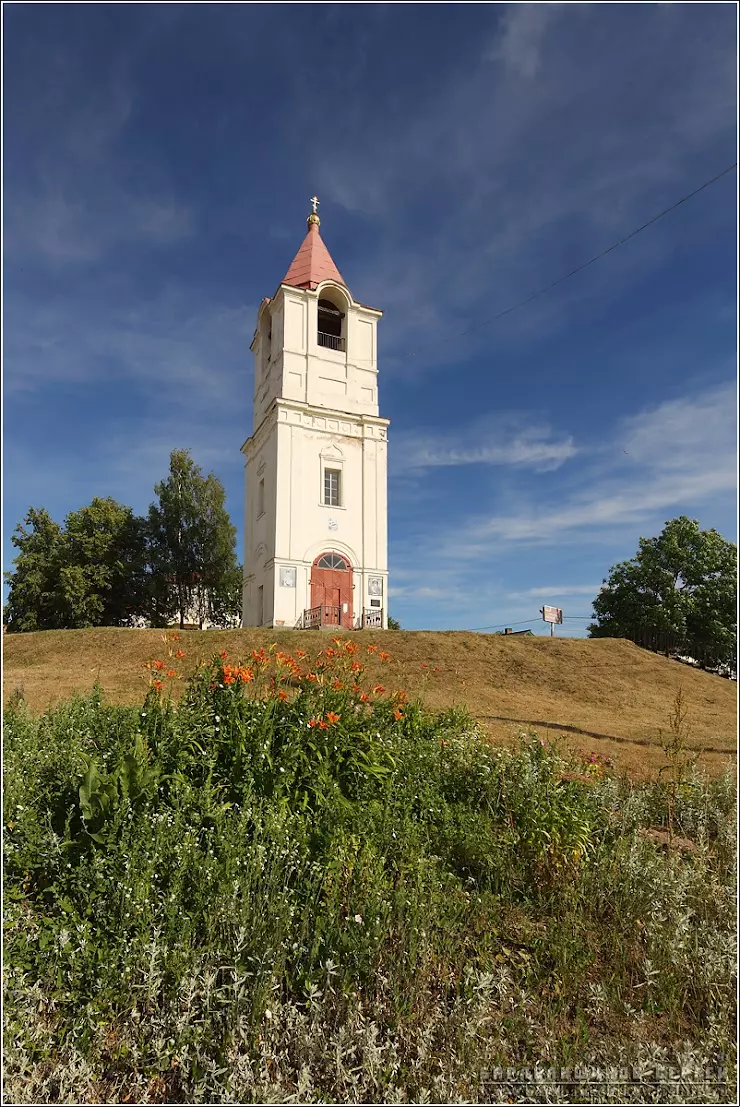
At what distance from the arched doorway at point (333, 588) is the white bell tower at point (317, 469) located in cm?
4

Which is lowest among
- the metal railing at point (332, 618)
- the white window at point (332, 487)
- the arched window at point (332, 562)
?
the metal railing at point (332, 618)

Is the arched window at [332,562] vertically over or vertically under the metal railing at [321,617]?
over

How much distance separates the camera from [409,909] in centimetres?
344

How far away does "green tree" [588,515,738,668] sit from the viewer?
2544 cm

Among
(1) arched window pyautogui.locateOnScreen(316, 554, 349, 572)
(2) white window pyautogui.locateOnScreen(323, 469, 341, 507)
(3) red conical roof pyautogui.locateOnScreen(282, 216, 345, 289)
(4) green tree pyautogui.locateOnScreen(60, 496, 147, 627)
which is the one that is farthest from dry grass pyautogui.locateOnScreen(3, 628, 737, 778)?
(3) red conical roof pyautogui.locateOnScreen(282, 216, 345, 289)

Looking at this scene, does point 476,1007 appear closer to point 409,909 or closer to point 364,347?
point 409,909

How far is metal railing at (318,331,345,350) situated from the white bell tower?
42 millimetres

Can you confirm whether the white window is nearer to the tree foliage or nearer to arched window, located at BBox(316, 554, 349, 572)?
arched window, located at BBox(316, 554, 349, 572)

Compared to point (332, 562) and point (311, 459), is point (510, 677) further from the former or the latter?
point (311, 459)

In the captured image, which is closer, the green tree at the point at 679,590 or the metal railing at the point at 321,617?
the metal railing at the point at 321,617

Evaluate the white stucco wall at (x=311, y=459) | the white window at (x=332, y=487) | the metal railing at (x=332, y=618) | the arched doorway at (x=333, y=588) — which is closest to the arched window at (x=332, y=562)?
the arched doorway at (x=333, y=588)

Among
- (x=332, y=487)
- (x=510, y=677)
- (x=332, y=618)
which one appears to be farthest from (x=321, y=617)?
(x=510, y=677)

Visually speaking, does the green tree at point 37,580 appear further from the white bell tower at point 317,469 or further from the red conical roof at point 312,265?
the red conical roof at point 312,265

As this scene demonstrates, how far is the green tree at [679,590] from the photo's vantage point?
25438mm
